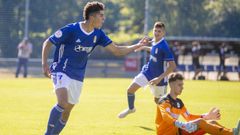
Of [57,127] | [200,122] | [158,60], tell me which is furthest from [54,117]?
[158,60]

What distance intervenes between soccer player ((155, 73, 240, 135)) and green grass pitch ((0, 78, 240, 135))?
266 cm

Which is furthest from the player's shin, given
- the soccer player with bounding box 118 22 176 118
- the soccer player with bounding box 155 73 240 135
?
the soccer player with bounding box 118 22 176 118

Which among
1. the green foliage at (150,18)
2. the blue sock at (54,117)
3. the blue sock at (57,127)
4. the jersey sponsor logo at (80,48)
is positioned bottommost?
the blue sock at (57,127)

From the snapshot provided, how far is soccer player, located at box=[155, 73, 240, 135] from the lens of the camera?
28.3ft

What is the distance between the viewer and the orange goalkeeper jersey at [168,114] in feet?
28.7

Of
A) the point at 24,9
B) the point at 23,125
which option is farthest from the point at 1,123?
the point at 24,9

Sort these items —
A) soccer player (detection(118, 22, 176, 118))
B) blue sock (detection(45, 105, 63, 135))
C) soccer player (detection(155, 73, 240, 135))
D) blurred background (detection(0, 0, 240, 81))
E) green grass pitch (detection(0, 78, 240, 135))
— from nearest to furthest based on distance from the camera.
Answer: soccer player (detection(155, 73, 240, 135)) < blue sock (detection(45, 105, 63, 135)) < green grass pitch (detection(0, 78, 240, 135)) < soccer player (detection(118, 22, 176, 118)) < blurred background (detection(0, 0, 240, 81))

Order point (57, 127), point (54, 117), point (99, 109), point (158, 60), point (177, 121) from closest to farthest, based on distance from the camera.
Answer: point (177, 121)
point (54, 117)
point (57, 127)
point (158, 60)
point (99, 109)

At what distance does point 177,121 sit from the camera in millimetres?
8586

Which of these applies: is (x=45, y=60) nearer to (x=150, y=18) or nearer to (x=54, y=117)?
(x=54, y=117)

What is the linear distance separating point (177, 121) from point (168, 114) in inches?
8.8

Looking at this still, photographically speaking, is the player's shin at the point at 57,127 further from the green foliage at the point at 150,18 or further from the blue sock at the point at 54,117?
the green foliage at the point at 150,18

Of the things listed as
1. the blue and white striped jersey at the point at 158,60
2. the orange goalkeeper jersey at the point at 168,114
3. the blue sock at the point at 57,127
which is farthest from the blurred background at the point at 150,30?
the orange goalkeeper jersey at the point at 168,114

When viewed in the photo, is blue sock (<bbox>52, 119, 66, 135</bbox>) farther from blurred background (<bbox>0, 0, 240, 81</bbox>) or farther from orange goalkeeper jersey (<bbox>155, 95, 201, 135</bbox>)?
blurred background (<bbox>0, 0, 240, 81</bbox>)
